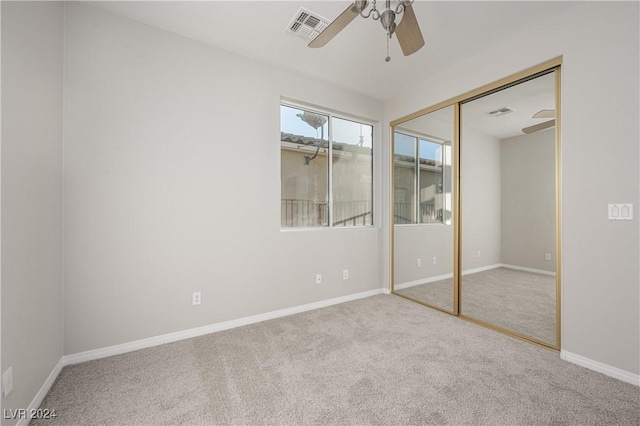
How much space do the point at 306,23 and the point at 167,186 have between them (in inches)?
73.1

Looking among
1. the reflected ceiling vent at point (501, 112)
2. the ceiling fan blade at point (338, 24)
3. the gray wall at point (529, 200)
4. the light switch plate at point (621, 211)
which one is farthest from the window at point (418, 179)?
the ceiling fan blade at point (338, 24)

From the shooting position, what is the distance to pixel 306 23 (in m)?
2.29

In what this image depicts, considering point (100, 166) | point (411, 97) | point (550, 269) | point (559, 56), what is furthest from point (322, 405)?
point (411, 97)

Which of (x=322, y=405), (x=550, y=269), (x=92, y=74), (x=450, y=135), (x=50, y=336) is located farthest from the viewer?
(x=450, y=135)

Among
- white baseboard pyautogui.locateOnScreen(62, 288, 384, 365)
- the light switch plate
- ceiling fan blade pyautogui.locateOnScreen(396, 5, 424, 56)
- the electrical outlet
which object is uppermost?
ceiling fan blade pyautogui.locateOnScreen(396, 5, 424, 56)

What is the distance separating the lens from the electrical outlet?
4.14 feet

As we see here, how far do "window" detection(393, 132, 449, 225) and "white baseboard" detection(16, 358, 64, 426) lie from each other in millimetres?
3587

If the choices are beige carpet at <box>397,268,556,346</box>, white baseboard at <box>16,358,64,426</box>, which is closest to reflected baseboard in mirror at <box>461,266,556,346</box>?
beige carpet at <box>397,268,556,346</box>

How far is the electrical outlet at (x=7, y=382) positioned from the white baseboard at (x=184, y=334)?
2.66ft

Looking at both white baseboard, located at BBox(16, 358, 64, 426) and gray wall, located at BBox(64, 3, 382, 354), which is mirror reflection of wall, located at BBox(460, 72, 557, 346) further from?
white baseboard, located at BBox(16, 358, 64, 426)

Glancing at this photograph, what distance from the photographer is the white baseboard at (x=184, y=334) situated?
2.08m

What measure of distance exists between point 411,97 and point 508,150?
136 cm

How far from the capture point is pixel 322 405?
159cm

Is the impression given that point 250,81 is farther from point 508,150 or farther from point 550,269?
point 550,269
